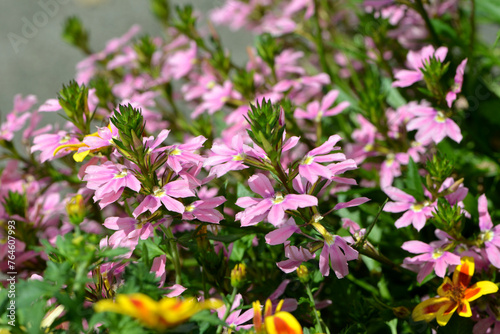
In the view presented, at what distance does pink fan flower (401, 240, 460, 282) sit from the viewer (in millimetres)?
802

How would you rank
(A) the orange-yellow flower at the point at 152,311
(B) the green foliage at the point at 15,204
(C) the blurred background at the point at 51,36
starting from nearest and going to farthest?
(A) the orange-yellow flower at the point at 152,311
(B) the green foliage at the point at 15,204
(C) the blurred background at the point at 51,36

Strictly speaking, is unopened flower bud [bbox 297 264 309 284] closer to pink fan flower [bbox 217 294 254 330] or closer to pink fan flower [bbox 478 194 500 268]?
pink fan flower [bbox 217 294 254 330]

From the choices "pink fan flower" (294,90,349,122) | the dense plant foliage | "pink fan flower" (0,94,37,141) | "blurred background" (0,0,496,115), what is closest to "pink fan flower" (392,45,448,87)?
the dense plant foliage

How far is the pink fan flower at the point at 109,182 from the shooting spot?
0.73 meters

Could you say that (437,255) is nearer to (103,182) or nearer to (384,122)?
(384,122)

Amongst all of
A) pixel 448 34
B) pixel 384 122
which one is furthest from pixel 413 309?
pixel 448 34

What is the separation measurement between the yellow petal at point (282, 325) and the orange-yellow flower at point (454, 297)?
0.27 m

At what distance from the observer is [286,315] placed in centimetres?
62

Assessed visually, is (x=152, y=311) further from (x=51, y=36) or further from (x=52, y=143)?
(x=51, y=36)

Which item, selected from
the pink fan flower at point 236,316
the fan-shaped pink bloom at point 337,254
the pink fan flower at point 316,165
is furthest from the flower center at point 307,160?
the pink fan flower at point 236,316

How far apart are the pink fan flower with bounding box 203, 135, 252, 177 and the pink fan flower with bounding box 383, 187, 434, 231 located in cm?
31

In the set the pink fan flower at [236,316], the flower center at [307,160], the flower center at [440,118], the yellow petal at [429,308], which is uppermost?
the flower center at [307,160]

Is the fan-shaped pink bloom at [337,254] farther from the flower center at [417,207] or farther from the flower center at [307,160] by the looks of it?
the flower center at [417,207]

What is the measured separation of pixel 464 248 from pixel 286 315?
1.34 feet
